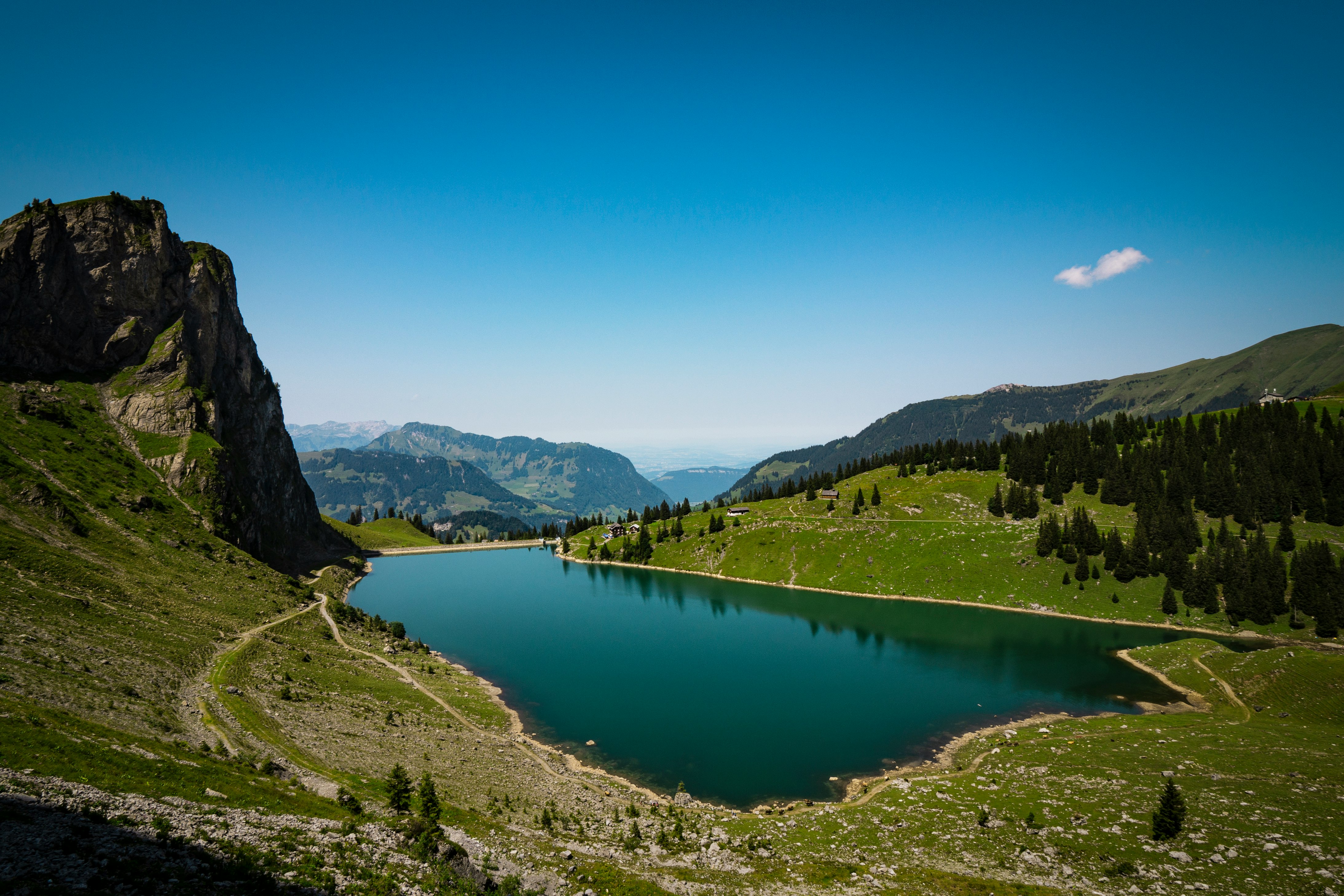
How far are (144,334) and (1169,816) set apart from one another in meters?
145

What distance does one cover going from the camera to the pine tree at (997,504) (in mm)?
126688

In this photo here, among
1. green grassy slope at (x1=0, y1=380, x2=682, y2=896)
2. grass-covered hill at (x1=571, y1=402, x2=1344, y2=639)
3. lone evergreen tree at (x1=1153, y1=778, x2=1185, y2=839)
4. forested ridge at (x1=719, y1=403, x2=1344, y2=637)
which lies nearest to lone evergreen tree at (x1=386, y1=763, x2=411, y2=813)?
green grassy slope at (x1=0, y1=380, x2=682, y2=896)

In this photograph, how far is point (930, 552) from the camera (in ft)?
389

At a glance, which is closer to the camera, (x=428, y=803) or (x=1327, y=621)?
(x=428, y=803)

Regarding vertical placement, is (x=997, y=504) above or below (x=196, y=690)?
above

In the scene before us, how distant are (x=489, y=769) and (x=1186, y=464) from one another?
148 meters

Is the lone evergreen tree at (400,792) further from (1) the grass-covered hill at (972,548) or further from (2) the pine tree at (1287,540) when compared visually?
(2) the pine tree at (1287,540)

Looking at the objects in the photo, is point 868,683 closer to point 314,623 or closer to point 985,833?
point 985,833

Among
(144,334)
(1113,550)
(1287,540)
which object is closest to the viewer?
(1287,540)

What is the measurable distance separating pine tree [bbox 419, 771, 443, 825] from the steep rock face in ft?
263

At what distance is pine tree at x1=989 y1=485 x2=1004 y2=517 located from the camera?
12669cm

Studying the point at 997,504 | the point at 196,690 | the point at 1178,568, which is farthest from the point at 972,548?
the point at 196,690

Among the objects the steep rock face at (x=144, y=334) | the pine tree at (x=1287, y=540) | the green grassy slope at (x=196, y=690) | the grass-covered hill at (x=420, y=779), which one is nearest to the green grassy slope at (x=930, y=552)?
the pine tree at (x=1287, y=540)

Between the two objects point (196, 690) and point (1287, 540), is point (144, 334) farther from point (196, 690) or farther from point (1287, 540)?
point (1287, 540)
